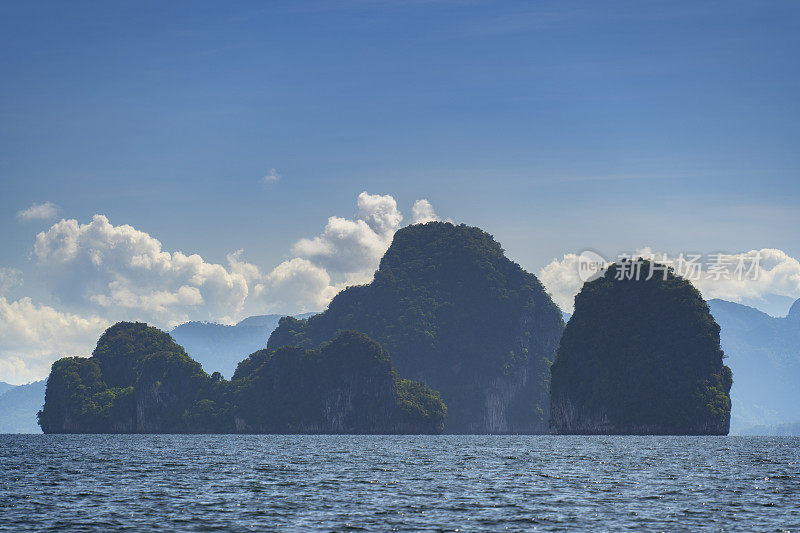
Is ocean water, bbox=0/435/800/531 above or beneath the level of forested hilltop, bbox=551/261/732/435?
beneath

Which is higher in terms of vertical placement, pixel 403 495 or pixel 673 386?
pixel 673 386

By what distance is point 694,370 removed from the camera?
193 metres

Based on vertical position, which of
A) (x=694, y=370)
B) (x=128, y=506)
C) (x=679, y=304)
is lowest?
(x=128, y=506)

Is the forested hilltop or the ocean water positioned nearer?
the ocean water

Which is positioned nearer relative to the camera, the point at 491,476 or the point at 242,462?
the point at 491,476

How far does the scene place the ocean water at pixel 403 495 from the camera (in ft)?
142

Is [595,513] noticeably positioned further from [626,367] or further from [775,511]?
[626,367]

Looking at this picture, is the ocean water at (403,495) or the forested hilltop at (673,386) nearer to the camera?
the ocean water at (403,495)

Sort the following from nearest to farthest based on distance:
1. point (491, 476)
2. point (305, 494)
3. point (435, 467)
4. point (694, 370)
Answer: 1. point (305, 494)
2. point (491, 476)
3. point (435, 467)
4. point (694, 370)

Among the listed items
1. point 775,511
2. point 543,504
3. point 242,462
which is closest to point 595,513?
point 543,504

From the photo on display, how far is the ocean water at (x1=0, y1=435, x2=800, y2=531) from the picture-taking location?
4338 cm

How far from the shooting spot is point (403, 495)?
55656 millimetres

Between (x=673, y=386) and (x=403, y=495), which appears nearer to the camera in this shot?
(x=403, y=495)

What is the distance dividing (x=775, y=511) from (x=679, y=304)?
157145 millimetres
